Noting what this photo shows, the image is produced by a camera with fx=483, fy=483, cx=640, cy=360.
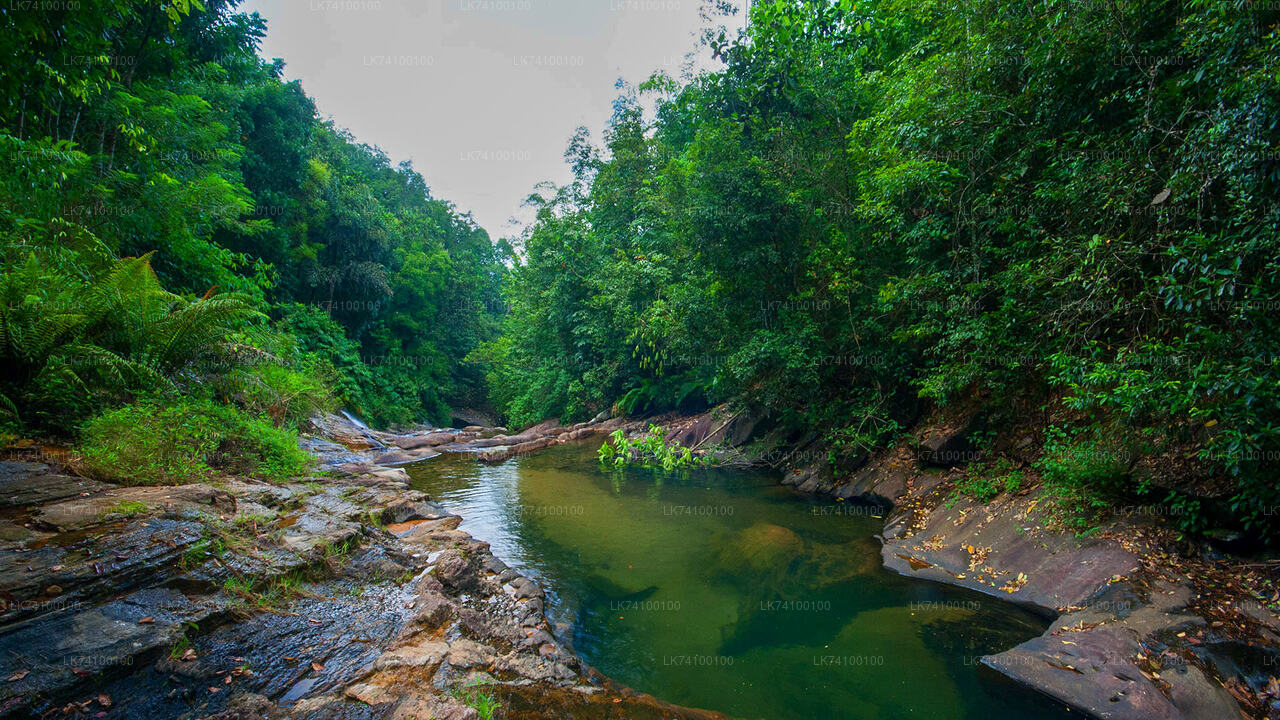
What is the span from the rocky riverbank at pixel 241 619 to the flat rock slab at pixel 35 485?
0.5 inches

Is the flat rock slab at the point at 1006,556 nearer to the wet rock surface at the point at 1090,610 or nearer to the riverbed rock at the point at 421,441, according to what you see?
the wet rock surface at the point at 1090,610

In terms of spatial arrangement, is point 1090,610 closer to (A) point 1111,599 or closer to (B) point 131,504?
(A) point 1111,599


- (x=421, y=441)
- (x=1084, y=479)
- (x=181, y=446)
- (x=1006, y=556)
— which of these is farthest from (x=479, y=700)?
(x=421, y=441)

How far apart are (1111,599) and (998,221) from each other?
4.32 m

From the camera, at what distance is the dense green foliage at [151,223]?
4.38 metres

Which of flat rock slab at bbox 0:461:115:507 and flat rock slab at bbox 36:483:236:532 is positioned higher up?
flat rock slab at bbox 0:461:115:507

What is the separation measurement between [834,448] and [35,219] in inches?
469

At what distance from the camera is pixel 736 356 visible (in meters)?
9.70

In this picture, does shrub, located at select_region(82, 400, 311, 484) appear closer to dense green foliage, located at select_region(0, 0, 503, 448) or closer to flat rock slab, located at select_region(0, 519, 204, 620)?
dense green foliage, located at select_region(0, 0, 503, 448)

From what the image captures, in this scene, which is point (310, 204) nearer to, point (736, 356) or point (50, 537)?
point (736, 356)

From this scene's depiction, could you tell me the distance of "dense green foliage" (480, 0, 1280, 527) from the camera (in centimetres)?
367

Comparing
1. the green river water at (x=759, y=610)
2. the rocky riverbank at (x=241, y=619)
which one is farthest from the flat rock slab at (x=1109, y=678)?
the rocky riverbank at (x=241, y=619)

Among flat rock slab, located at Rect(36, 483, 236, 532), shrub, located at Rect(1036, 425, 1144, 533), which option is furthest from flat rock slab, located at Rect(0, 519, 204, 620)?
shrub, located at Rect(1036, 425, 1144, 533)

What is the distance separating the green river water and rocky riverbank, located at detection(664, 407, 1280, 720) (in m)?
0.28
